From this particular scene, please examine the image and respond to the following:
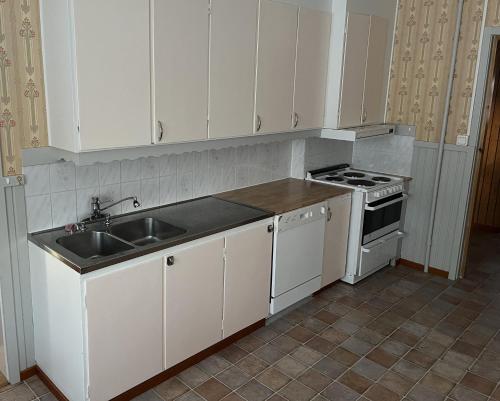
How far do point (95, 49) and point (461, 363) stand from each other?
2840 millimetres

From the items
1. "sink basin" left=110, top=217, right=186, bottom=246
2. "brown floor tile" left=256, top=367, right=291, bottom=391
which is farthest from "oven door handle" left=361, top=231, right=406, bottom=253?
"sink basin" left=110, top=217, right=186, bottom=246

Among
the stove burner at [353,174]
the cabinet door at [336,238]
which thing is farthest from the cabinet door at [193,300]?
the stove burner at [353,174]

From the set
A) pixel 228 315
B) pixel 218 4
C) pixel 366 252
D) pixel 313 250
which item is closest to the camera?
pixel 218 4

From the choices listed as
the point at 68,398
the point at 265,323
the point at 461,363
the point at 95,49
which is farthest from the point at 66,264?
the point at 461,363

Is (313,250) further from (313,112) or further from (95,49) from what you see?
(95,49)

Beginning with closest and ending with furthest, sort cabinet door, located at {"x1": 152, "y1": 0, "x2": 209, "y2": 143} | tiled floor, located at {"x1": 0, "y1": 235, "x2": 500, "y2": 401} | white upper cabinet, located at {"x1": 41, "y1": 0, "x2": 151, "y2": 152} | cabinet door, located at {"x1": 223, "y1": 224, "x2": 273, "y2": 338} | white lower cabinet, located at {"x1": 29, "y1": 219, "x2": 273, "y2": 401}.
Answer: white upper cabinet, located at {"x1": 41, "y1": 0, "x2": 151, "y2": 152} < white lower cabinet, located at {"x1": 29, "y1": 219, "x2": 273, "y2": 401} < cabinet door, located at {"x1": 152, "y1": 0, "x2": 209, "y2": 143} < tiled floor, located at {"x1": 0, "y1": 235, "x2": 500, "y2": 401} < cabinet door, located at {"x1": 223, "y1": 224, "x2": 273, "y2": 338}

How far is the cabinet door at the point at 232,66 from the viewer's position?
2797 millimetres

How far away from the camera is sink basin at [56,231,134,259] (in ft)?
8.63

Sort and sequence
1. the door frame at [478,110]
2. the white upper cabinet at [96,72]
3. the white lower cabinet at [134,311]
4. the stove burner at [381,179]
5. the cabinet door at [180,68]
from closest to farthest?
1. the white upper cabinet at [96,72]
2. the white lower cabinet at [134,311]
3. the cabinet door at [180,68]
4. the door frame at [478,110]
5. the stove burner at [381,179]

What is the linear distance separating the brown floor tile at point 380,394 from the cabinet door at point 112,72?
1.91m

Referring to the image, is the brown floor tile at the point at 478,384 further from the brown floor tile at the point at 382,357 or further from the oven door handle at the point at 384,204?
the oven door handle at the point at 384,204

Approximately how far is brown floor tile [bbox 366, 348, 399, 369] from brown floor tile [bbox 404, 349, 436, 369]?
10 cm

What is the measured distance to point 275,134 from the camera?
3412mm

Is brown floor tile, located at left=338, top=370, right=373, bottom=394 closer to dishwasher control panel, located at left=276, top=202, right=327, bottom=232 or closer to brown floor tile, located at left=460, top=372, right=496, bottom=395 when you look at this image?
brown floor tile, located at left=460, top=372, right=496, bottom=395
